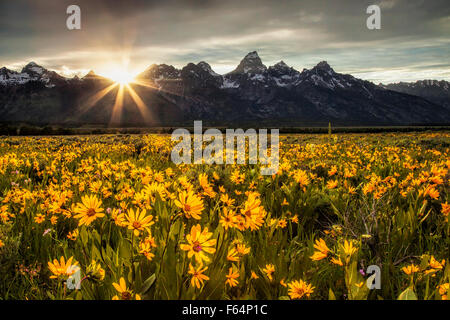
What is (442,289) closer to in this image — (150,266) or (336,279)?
(336,279)

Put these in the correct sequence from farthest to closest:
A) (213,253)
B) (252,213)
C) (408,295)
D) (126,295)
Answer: (213,253) < (252,213) < (408,295) < (126,295)

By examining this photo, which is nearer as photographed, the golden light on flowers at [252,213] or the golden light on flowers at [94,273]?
the golden light on flowers at [94,273]

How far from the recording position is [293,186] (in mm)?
4227

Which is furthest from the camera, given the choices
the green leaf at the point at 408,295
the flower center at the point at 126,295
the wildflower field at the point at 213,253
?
the wildflower field at the point at 213,253

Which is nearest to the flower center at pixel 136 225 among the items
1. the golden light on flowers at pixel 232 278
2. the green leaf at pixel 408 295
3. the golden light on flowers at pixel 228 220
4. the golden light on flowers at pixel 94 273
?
the golden light on flowers at pixel 94 273

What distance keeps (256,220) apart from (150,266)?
86 cm

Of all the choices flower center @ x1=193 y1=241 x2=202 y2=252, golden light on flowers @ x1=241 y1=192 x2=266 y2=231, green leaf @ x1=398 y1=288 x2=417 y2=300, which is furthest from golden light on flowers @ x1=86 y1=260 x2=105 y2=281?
green leaf @ x1=398 y1=288 x2=417 y2=300

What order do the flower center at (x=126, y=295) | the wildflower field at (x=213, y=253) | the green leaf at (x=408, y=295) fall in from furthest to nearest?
the wildflower field at (x=213, y=253) → the green leaf at (x=408, y=295) → the flower center at (x=126, y=295)

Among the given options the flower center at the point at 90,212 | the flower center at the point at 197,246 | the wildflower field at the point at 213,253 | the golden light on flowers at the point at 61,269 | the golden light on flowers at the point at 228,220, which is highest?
the flower center at the point at 90,212

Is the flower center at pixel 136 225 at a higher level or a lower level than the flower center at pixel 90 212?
lower

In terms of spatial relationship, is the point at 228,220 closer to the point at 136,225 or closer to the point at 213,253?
the point at 213,253

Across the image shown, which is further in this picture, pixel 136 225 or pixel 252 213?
pixel 252 213

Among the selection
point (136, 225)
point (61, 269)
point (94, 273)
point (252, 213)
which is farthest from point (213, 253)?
point (61, 269)

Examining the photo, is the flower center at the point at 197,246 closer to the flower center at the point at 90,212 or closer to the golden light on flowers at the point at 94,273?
the golden light on flowers at the point at 94,273
